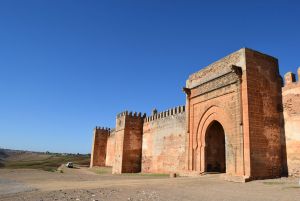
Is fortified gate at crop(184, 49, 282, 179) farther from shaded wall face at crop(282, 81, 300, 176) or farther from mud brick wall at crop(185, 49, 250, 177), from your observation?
shaded wall face at crop(282, 81, 300, 176)

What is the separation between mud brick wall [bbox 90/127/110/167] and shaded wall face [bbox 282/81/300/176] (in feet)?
76.5

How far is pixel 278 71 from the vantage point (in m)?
11.1

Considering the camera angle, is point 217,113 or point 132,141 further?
point 132,141

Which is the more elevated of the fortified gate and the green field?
the fortified gate

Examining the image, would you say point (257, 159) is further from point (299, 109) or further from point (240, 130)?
point (299, 109)

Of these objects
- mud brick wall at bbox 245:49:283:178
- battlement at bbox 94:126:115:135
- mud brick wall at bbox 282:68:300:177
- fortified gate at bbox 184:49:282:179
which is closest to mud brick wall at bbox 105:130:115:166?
battlement at bbox 94:126:115:135

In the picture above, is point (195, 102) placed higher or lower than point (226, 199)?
higher

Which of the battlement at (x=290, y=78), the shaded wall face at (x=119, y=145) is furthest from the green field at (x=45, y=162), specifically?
the battlement at (x=290, y=78)

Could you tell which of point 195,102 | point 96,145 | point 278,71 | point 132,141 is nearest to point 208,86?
point 195,102

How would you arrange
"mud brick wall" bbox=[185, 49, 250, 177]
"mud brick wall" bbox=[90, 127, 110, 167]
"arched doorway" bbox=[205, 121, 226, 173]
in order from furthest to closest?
"mud brick wall" bbox=[90, 127, 110, 167], "arched doorway" bbox=[205, 121, 226, 173], "mud brick wall" bbox=[185, 49, 250, 177]

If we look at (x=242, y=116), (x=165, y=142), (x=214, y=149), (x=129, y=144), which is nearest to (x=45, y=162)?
(x=129, y=144)

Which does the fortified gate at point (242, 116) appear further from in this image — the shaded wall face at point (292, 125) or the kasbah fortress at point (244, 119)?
the shaded wall face at point (292, 125)

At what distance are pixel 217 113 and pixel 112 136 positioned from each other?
64.1 ft

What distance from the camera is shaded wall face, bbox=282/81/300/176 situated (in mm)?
9750
